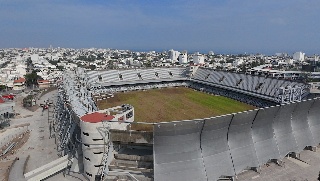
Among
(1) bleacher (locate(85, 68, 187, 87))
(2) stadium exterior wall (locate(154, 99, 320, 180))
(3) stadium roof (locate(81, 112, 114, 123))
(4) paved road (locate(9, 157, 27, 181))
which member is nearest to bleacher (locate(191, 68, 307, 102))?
(1) bleacher (locate(85, 68, 187, 87))

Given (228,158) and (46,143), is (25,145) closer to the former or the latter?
(46,143)

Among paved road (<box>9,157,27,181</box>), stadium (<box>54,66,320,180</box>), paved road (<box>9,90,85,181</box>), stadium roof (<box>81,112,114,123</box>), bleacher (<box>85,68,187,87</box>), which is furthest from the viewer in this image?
bleacher (<box>85,68,187,87</box>)

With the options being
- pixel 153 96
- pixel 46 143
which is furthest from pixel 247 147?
pixel 153 96

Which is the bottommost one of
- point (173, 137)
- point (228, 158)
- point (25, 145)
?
point (25, 145)

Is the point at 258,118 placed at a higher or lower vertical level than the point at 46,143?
higher

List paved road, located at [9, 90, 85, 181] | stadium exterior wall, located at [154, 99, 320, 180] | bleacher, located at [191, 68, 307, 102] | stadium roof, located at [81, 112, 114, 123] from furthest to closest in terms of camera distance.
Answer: bleacher, located at [191, 68, 307, 102], paved road, located at [9, 90, 85, 181], stadium roof, located at [81, 112, 114, 123], stadium exterior wall, located at [154, 99, 320, 180]

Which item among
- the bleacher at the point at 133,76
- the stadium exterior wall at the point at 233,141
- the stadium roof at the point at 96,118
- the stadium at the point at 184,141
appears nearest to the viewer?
the stadium exterior wall at the point at 233,141

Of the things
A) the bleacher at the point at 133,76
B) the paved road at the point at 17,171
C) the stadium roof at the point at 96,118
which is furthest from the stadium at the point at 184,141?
the bleacher at the point at 133,76

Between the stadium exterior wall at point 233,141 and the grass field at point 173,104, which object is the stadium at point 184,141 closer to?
the stadium exterior wall at point 233,141

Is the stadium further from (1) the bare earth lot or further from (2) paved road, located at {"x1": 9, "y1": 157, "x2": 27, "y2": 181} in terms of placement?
(2) paved road, located at {"x1": 9, "y1": 157, "x2": 27, "y2": 181}
